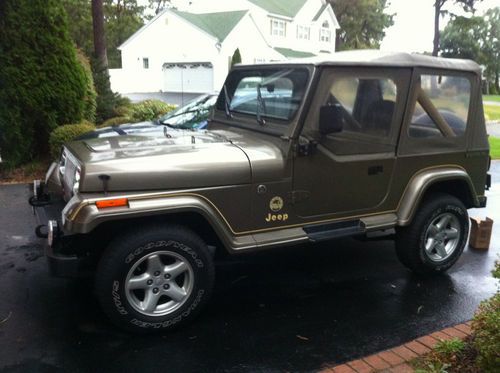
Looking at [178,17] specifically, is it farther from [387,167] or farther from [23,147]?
[387,167]

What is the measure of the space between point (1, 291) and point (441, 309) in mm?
3737

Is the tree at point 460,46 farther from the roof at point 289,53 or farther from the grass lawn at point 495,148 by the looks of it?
the grass lawn at point 495,148

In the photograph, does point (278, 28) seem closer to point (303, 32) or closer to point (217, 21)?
point (303, 32)

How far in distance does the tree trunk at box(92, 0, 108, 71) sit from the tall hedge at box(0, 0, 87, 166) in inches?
227

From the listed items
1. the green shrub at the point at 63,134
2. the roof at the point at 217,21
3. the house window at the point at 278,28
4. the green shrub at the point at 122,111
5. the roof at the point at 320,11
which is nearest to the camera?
the green shrub at the point at 63,134

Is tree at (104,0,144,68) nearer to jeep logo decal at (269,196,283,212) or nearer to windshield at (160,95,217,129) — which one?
windshield at (160,95,217,129)

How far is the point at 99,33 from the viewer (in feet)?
50.8

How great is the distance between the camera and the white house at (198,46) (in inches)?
1331

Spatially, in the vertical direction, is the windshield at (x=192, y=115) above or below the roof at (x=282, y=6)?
below

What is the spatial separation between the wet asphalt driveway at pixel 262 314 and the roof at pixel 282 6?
3725 centimetres

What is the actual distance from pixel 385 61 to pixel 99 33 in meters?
13.5

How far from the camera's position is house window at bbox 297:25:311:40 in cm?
4175

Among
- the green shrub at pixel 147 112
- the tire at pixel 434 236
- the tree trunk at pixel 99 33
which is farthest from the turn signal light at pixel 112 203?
the tree trunk at pixel 99 33

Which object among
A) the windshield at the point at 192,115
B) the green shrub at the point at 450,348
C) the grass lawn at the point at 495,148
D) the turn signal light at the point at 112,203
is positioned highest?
the windshield at the point at 192,115
